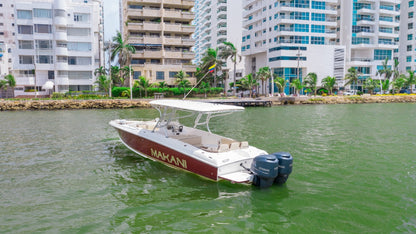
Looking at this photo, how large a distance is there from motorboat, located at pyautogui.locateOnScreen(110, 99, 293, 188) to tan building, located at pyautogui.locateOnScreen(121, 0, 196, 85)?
170ft

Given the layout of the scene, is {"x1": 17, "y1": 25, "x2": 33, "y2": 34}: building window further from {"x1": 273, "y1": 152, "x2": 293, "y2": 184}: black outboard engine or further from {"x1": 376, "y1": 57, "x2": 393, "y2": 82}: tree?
{"x1": 376, "y1": 57, "x2": 393, "y2": 82}: tree

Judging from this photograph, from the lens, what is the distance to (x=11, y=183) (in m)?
11.6

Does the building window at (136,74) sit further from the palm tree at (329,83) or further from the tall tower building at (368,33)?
the tall tower building at (368,33)

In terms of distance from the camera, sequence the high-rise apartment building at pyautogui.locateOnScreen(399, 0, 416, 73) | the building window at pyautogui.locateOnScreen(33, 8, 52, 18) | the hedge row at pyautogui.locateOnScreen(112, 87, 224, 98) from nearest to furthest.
→ the hedge row at pyautogui.locateOnScreen(112, 87, 224, 98)
the building window at pyautogui.locateOnScreen(33, 8, 52, 18)
the high-rise apartment building at pyautogui.locateOnScreen(399, 0, 416, 73)

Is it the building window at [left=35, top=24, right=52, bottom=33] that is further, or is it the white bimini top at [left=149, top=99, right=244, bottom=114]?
the building window at [left=35, top=24, right=52, bottom=33]

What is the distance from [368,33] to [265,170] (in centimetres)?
8674

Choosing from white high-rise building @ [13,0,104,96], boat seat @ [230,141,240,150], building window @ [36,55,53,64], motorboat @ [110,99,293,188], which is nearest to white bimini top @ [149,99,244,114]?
motorboat @ [110,99,293,188]

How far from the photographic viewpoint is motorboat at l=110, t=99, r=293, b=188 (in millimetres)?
10031

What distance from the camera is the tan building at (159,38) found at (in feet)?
215

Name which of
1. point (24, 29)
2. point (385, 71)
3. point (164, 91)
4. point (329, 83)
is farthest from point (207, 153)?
point (385, 71)

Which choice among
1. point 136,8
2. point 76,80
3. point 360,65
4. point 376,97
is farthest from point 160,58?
point 360,65

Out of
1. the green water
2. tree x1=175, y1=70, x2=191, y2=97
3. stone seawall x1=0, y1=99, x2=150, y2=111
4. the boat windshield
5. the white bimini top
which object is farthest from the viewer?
tree x1=175, y1=70, x2=191, y2=97

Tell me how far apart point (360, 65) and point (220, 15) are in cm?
4841

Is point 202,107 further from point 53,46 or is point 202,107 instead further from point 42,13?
point 42,13
